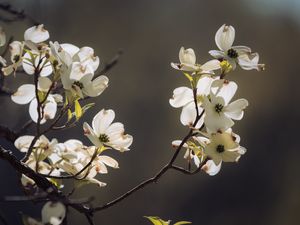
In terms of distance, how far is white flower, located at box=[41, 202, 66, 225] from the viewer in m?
0.53

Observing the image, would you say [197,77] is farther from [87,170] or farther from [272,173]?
[272,173]

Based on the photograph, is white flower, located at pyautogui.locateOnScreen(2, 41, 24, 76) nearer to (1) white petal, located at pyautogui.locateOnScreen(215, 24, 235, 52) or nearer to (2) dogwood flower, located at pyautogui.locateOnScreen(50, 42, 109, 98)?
(2) dogwood flower, located at pyautogui.locateOnScreen(50, 42, 109, 98)

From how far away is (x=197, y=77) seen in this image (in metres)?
0.63

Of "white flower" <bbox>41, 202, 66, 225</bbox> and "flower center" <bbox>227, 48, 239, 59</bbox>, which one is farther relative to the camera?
"flower center" <bbox>227, 48, 239, 59</bbox>

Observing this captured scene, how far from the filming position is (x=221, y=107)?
0.61 meters

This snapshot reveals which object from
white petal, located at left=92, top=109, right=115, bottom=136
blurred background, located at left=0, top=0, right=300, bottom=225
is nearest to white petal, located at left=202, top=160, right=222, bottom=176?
white petal, located at left=92, top=109, right=115, bottom=136

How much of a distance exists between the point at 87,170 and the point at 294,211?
4944 mm

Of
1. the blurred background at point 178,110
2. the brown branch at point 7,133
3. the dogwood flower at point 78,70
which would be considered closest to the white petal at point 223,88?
the dogwood flower at point 78,70

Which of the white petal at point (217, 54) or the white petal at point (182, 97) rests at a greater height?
the white petal at point (217, 54)

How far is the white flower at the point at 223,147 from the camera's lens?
1.93ft

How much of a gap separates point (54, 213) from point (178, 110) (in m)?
4.69

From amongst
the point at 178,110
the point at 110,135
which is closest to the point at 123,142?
the point at 110,135

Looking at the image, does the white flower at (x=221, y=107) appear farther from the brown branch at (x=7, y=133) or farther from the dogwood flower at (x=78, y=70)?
the brown branch at (x=7, y=133)

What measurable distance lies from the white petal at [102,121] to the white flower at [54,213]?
0.12 metres
